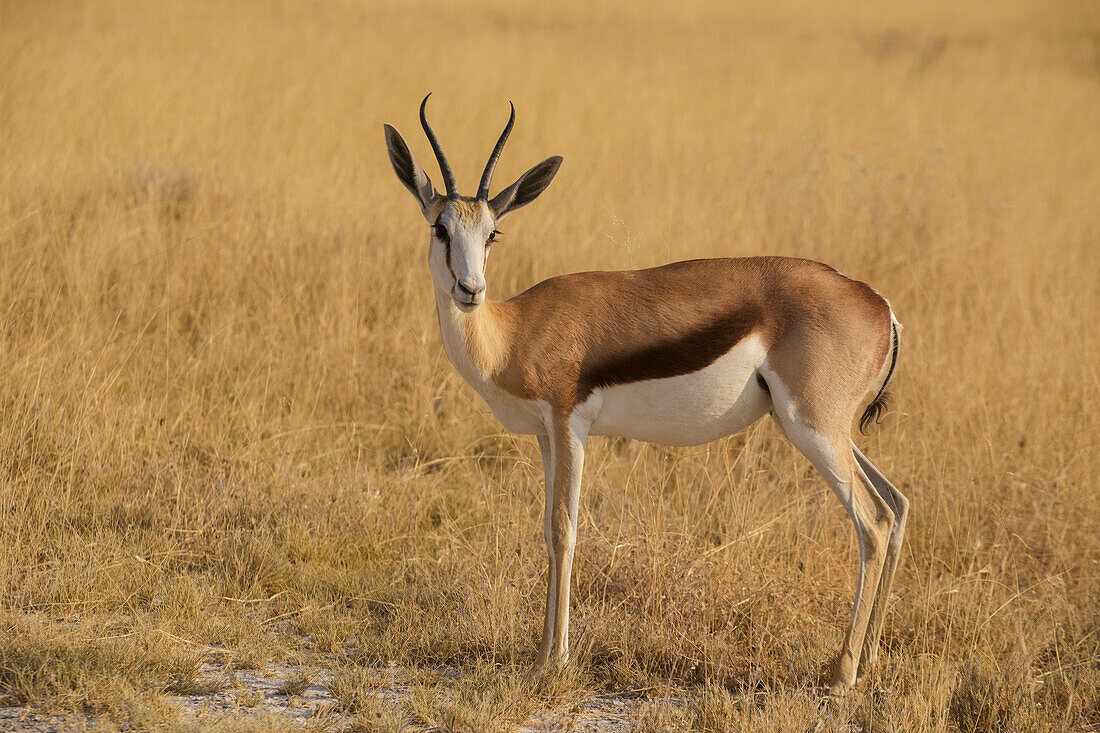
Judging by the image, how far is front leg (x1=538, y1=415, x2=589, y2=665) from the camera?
3.79m

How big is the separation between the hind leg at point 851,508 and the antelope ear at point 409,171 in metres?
1.57

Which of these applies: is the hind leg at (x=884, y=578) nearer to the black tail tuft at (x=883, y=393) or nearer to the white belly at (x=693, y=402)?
the black tail tuft at (x=883, y=393)

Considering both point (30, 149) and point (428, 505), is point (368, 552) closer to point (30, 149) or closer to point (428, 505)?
point (428, 505)

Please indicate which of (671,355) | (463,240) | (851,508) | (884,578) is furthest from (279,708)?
(884,578)

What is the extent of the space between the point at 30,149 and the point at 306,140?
2.89 m

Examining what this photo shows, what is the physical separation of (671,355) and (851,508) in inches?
36.5

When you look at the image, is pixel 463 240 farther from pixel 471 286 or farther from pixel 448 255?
pixel 471 286

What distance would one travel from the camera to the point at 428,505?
5273 millimetres

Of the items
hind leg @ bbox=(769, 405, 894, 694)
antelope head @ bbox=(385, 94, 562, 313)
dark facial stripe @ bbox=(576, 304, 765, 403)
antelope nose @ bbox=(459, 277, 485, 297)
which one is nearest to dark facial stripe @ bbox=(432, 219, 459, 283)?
antelope head @ bbox=(385, 94, 562, 313)

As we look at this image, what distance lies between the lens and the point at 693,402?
3.77 m

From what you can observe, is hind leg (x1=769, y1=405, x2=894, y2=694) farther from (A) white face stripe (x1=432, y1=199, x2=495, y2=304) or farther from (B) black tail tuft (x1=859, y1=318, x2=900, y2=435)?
(A) white face stripe (x1=432, y1=199, x2=495, y2=304)

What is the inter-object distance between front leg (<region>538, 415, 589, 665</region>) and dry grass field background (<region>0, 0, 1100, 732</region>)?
166mm

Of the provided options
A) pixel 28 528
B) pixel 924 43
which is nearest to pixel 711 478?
pixel 28 528

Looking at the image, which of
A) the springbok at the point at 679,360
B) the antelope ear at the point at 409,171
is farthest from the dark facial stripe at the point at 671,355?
the antelope ear at the point at 409,171
